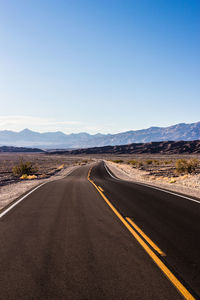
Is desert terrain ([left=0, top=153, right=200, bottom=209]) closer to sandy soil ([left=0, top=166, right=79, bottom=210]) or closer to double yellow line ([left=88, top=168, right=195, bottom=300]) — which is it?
sandy soil ([left=0, top=166, right=79, bottom=210])

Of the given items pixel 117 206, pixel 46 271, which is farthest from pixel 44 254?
pixel 117 206

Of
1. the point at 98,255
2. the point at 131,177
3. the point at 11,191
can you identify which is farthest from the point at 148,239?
the point at 131,177

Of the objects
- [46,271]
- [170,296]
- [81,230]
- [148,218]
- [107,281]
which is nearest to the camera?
[170,296]

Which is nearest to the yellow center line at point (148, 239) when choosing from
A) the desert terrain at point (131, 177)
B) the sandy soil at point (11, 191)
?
the sandy soil at point (11, 191)

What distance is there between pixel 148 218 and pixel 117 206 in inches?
86.3

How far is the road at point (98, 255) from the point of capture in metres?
3.56

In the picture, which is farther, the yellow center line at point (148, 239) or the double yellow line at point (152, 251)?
the yellow center line at point (148, 239)

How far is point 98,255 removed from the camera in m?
4.77

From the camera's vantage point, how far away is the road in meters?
3.56

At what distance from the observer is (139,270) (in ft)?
13.7

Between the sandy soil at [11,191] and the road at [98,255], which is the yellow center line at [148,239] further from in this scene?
the sandy soil at [11,191]

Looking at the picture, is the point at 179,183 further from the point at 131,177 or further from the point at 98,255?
the point at 98,255

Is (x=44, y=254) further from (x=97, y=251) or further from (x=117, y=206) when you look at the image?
(x=117, y=206)

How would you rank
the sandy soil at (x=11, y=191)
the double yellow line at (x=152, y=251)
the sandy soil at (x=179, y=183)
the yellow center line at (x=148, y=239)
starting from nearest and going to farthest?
1. the double yellow line at (x=152, y=251)
2. the yellow center line at (x=148, y=239)
3. the sandy soil at (x=11, y=191)
4. the sandy soil at (x=179, y=183)
